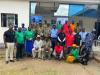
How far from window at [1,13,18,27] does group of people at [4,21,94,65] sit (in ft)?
6.68

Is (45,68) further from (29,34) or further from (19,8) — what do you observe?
(19,8)

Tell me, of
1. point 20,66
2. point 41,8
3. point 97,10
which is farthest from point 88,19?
point 20,66

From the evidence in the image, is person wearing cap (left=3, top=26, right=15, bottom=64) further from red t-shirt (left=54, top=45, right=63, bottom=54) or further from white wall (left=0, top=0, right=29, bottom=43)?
white wall (left=0, top=0, right=29, bottom=43)

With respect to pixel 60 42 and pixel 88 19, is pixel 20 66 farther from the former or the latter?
pixel 88 19

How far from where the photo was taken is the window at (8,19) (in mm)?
20688

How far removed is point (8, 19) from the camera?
20.9 metres

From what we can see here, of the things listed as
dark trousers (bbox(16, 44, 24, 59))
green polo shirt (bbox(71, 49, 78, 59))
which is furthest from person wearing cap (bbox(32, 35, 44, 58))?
green polo shirt (bbox(71, 49, 78, 59))

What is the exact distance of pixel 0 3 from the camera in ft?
67.2

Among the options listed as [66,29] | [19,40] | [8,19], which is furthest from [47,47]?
[8,19]

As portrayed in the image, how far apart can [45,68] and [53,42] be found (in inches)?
99.2

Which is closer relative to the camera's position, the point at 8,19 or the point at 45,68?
the point at 45,68

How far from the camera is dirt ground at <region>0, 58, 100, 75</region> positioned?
50.9 feet

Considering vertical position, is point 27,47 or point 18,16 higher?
point 18,16

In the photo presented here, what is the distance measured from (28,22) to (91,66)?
513 centimetres
